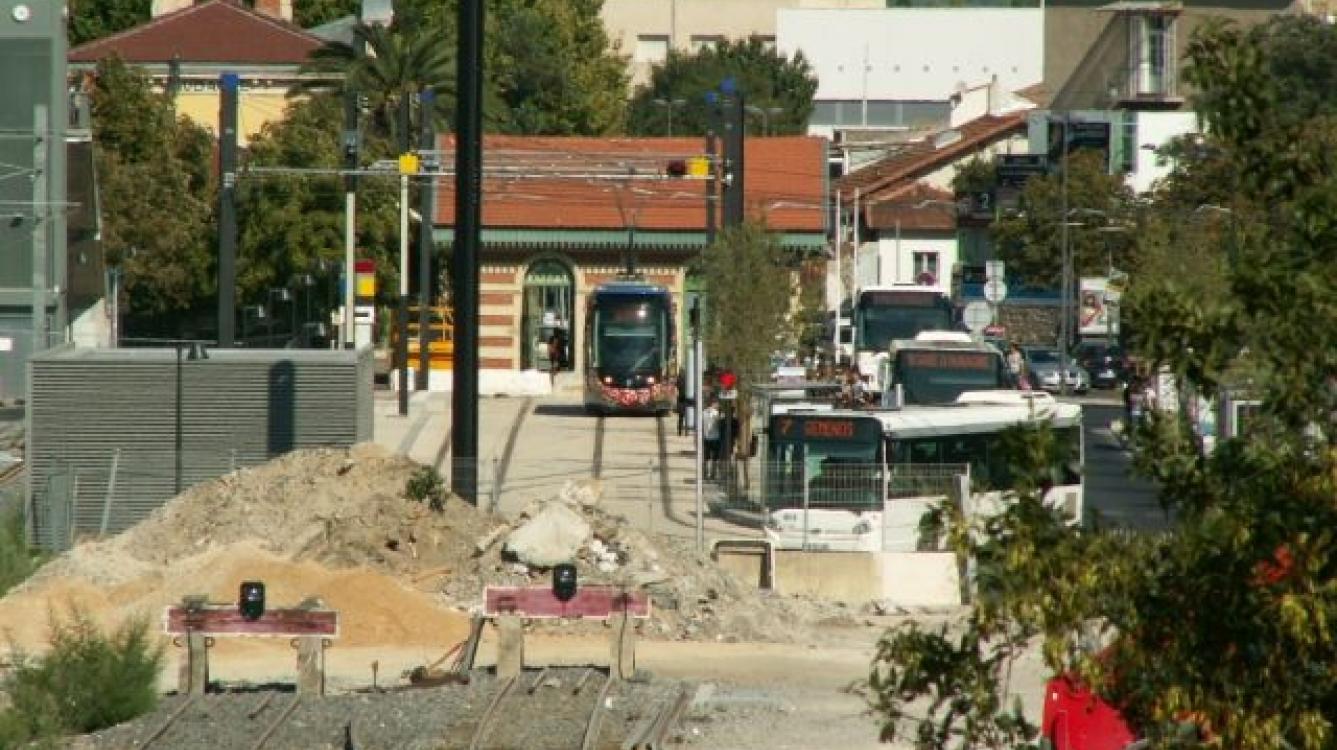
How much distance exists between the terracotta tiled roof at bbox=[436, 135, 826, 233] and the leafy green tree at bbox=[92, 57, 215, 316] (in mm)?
10520

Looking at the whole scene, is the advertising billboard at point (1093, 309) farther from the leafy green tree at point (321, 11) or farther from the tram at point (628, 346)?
the leafy green tree at point (321, 11)

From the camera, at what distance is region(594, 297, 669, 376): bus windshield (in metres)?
58.5

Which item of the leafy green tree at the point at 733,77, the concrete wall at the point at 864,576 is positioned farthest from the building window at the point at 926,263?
the concrete wall at the point at 864,576

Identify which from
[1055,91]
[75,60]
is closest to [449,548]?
[75,60]

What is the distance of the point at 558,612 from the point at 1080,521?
15.8 meters

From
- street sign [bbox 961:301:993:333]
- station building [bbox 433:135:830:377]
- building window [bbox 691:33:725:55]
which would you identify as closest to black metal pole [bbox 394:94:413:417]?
station building [bbox 433:135:830:377]

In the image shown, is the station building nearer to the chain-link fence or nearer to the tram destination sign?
the tram destination sign

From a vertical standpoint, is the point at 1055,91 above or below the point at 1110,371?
above

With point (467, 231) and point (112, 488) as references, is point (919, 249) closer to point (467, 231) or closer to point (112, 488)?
point (112, 488)

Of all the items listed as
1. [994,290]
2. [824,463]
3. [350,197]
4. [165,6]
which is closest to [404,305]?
[350,197]

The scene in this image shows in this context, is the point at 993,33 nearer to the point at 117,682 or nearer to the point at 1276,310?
the point at 117,682

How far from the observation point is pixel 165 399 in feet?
125

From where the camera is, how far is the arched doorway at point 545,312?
68.1 metres

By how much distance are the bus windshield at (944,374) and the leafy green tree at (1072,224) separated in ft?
125
